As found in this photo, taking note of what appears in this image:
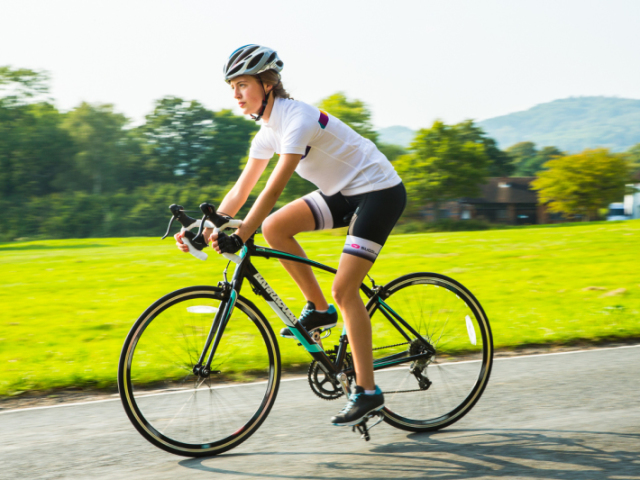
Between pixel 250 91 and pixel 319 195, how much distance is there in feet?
2.47

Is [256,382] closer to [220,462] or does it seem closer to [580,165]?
→ [220,462]

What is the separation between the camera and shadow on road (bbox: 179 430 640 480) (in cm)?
332

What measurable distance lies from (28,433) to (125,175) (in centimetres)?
9981

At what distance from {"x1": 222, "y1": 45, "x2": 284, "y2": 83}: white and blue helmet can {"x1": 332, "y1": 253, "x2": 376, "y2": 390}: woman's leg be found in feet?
3.57

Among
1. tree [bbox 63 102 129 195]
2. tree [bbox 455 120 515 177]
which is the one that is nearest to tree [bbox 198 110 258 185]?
tree [bbox 63 102 129 195]

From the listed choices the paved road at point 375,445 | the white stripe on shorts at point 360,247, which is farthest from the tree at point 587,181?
the white stripe on shorts at point 360,247

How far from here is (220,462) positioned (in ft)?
11.6

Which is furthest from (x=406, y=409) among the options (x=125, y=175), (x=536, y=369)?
(x=125, y=175)

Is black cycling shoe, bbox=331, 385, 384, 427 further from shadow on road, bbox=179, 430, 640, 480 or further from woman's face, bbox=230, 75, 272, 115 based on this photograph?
woman's face, bbox=230, 75, 272, 115

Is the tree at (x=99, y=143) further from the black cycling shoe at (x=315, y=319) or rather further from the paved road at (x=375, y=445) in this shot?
the black cycling shoe at (x=315, y=319)

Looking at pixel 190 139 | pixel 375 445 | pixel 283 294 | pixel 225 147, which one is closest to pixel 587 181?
pixel 225 147

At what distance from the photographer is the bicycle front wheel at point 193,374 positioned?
136 inches

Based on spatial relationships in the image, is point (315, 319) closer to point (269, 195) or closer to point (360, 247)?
point (360, 247)

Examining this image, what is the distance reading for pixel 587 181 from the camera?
81.9m
